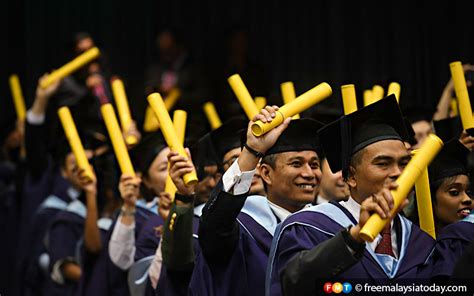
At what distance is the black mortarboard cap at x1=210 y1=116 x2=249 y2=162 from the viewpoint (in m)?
5.82

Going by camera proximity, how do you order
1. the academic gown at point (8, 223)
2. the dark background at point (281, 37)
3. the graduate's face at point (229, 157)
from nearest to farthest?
the graduate's face at point (229, 157), the dark background at point (281, 37), the academic gown at point (8, 223)

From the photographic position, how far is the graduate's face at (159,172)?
627cm

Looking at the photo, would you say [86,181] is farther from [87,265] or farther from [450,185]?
[450,185]

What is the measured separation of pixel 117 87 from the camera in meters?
6.52

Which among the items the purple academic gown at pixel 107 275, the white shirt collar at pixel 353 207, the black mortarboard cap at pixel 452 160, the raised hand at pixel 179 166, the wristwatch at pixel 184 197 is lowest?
the purple academic gown at pixel 107 275

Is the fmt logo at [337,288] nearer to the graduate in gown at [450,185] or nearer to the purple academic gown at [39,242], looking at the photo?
the graduate in gown at [450,185]

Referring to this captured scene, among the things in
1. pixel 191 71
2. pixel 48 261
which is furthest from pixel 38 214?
pixel 191 71

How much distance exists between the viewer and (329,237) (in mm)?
4219

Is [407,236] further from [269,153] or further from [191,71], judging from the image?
[191,71]

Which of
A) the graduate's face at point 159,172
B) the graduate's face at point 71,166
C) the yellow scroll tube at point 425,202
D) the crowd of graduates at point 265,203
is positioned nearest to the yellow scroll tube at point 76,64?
the crowd of graduates at point 265,203

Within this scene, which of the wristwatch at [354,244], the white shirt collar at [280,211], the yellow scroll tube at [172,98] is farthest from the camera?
the yellow scroll tube at [172,98]

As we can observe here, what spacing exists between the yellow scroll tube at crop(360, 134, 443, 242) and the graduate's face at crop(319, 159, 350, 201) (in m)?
2.22

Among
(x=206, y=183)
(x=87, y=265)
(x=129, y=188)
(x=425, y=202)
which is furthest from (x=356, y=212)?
(x=87, y=265)

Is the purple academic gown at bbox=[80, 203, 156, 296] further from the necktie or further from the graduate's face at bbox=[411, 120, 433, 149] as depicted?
the necktie
